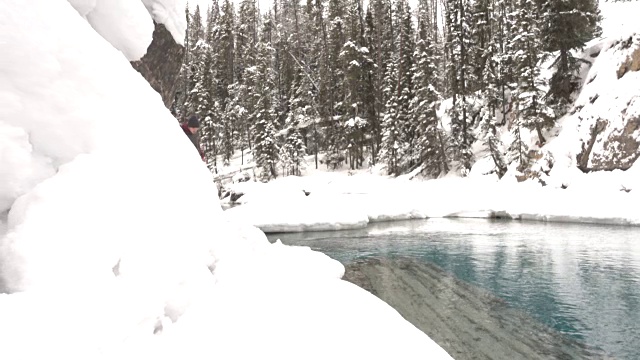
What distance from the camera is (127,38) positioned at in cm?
527

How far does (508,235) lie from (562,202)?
494 cm

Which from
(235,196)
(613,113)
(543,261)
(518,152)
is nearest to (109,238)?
(543,261)

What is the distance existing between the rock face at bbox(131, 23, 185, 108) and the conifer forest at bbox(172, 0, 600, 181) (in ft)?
63.7

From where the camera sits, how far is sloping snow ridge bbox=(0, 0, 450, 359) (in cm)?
244

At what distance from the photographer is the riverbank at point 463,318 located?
19.1ft

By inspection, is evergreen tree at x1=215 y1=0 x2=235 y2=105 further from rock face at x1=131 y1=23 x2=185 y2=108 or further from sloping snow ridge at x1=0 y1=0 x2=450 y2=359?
sloping snow ridge at x1=0 y1=0 x2=450 y2=359

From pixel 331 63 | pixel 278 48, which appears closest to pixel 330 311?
pixel 331 63

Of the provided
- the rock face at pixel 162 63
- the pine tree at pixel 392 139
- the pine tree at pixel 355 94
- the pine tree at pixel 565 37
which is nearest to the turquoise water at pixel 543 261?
the rock face at pixel 162 63

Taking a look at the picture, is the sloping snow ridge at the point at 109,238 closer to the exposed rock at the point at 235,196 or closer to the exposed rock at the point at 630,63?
the exposed rock at the point at 630,63

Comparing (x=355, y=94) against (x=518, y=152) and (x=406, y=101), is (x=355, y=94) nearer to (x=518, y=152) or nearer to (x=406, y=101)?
(x=406, y=101)

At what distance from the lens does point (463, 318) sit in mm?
7070

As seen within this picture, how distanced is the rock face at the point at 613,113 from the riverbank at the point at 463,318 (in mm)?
13184

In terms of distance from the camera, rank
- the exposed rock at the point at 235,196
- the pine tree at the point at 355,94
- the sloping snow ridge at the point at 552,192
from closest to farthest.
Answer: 1. the sloping snow ridge at the point at 552,192
2. the exposed rock at the point at 235,196
3. the pine tree at the point at 355,94

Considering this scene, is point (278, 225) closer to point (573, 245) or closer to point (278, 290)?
point (573, 245)
